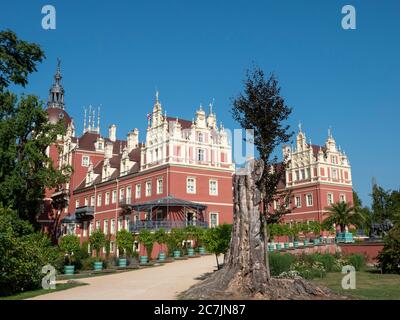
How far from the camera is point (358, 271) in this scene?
Result: 2273cm

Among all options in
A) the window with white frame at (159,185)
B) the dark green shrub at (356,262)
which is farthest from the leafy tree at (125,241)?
the dark green shrub at (356,262)

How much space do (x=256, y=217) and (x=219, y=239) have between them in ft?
23.9

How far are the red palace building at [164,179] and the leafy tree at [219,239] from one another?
16.4m

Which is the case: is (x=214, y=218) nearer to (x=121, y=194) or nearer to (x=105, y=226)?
(x=121, y=194)

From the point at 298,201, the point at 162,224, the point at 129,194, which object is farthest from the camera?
the point at 298,201

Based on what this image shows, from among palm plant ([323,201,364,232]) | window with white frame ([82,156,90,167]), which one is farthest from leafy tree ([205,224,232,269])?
window with white frame ([82,156,90,167])

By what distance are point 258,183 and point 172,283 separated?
549 centimetres

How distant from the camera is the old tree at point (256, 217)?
12375 mm

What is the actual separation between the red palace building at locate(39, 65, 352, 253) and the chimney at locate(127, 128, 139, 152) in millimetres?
126

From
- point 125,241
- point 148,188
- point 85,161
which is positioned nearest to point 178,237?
point 125,241

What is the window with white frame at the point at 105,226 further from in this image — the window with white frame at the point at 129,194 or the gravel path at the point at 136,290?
the gravel path at the point at 136,290

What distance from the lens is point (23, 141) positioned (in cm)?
3134

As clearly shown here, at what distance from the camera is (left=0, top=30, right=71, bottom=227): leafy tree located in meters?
25.6
